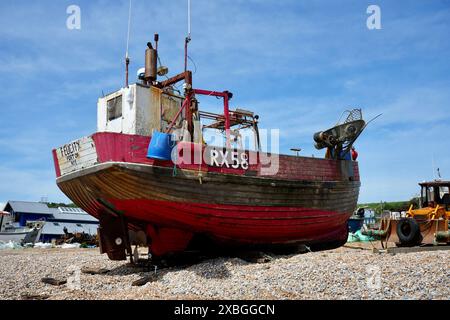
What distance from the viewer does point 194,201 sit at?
9211mm

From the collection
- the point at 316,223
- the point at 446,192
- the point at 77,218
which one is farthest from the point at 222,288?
the point at 77,218

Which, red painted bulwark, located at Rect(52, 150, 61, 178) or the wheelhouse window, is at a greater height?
the wheelhouse window

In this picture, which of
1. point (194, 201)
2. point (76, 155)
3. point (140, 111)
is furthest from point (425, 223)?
point (76, 155)

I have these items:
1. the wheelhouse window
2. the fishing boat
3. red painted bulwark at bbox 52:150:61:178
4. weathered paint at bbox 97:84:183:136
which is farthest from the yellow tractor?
red painted bulwark at bbox 52:150:61:178

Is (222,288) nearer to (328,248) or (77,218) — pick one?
(328,248)

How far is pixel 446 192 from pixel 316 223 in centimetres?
419

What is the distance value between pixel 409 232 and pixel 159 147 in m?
6.69

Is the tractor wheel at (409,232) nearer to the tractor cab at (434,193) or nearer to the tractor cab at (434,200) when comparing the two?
the tractor cab at (434,200)

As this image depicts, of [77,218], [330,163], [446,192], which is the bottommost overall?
[77,218]

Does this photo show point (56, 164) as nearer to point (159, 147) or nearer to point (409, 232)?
point (159, 147)

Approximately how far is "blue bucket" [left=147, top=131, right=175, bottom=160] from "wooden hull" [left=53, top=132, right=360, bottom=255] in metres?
0.24

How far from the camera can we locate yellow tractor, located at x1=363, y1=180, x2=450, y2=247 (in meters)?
10.3

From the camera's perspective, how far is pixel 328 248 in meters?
13.3

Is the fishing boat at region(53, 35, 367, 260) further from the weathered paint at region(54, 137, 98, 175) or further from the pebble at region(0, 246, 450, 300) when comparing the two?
the pebble at region(0, 246, 450, 300)
